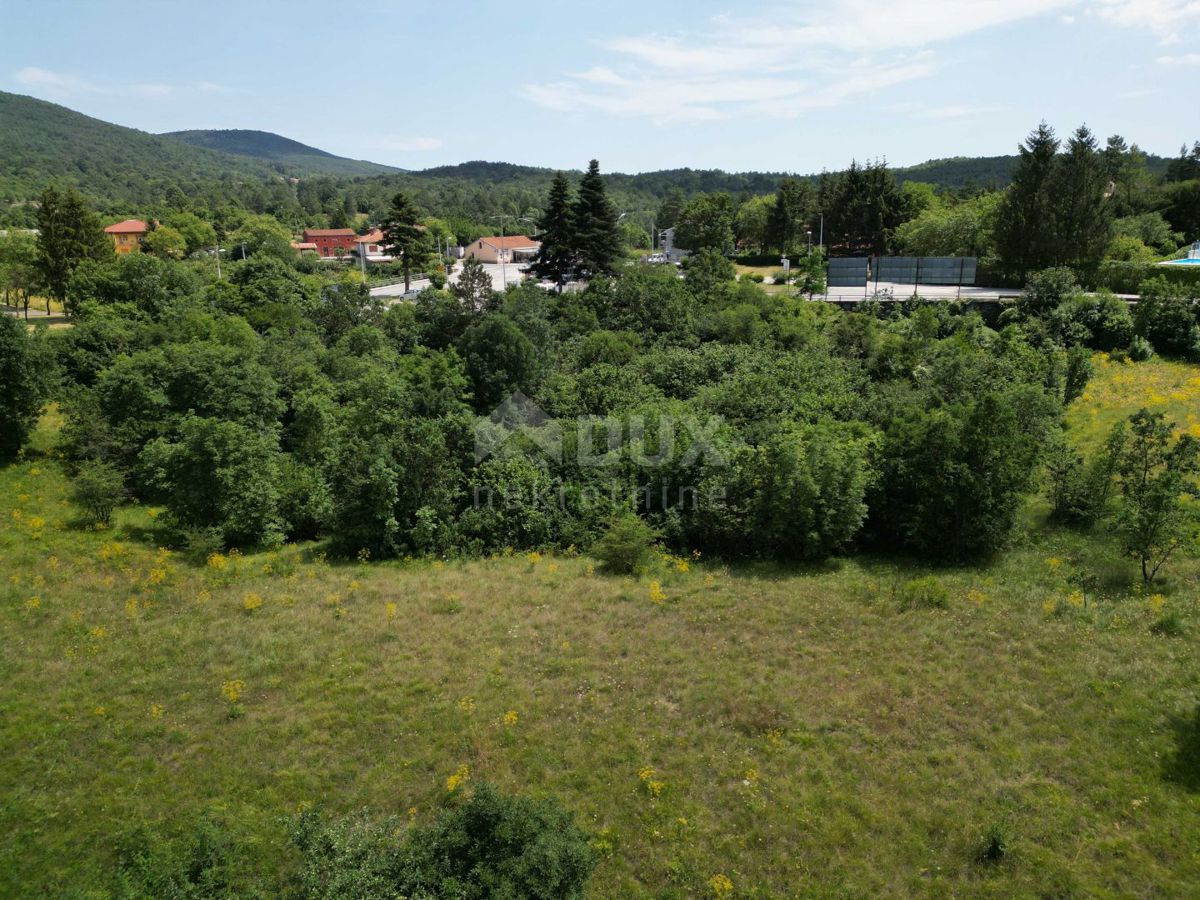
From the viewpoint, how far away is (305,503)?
1862cm

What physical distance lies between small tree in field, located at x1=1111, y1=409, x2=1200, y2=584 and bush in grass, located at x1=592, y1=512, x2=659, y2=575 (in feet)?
30.9

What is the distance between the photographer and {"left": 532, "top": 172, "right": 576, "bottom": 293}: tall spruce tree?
35.4 meters

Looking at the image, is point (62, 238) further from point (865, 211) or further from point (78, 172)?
point (78, 172)

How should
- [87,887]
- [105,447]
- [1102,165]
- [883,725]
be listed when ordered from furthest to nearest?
Result: [1102,165]
[105,447]
[883,725]
[87,887]

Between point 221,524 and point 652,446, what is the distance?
10653 mm

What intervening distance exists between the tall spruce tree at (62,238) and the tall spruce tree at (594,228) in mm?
24380

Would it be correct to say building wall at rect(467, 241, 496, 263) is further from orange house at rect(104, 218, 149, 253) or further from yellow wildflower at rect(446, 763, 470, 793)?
yellow wildflower at rect(446, 763, 470, 793)

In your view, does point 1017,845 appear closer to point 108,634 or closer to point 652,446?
point 652,446

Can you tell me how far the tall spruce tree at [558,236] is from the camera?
116 feet

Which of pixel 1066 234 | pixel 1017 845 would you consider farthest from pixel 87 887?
pixel 1066 234

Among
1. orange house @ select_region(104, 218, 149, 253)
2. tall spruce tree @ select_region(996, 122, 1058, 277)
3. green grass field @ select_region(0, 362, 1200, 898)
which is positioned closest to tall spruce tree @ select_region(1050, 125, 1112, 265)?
tall spruce tree @ select_region(996, 122, 1058, 277)

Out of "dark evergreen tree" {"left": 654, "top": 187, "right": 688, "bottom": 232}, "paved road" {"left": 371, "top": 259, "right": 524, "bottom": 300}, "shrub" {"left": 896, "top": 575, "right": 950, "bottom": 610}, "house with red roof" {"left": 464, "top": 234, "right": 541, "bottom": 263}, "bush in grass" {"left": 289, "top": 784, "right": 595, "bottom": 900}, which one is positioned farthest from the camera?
"dark evergreen tree" {"left": 654, "top": 187, "right": 688, "bottom": 232}

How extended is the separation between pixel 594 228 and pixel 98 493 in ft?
82.6

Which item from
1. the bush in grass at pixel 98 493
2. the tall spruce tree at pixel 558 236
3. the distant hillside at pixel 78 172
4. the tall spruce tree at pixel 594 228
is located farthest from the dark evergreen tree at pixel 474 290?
the distant hillside at pixel 78 172
